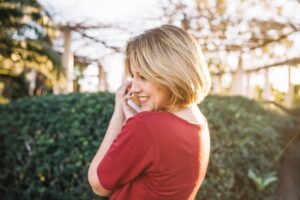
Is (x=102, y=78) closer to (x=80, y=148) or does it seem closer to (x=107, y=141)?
(x=80, y=148)

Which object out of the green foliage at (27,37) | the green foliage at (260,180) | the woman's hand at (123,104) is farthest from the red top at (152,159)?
A: the green foliage at (27,37)

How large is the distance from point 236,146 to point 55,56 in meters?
7.17

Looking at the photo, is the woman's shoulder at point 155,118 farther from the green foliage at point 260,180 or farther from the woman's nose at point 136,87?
the green foliage at point 260,180

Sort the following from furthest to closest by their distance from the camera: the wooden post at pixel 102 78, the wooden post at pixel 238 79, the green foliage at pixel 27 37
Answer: the wooden post at pixel 102 78
the wooden post at pixel 238 79
the green foliage at pixel 27 37

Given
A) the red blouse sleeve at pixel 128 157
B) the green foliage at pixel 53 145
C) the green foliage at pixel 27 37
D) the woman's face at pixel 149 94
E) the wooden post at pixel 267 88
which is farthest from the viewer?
the wooden post at pixel 267 88

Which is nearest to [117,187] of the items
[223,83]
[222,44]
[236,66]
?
[222,44]

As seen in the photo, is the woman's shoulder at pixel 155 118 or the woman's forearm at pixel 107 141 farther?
the woman's forearm at pixel 107 141

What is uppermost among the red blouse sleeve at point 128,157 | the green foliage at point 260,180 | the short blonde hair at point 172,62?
the short blonde hair at point 172,62

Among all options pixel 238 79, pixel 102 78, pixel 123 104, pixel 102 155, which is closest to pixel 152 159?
pixel 102 155

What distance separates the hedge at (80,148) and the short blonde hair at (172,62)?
286 centimetres

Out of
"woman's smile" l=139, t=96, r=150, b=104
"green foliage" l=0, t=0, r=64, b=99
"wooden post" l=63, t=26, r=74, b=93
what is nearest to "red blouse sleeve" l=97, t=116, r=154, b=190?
"woman's smile" l=139, t=96, r=150, b=104

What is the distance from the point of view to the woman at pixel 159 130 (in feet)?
5.10

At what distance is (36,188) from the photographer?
4645 mm

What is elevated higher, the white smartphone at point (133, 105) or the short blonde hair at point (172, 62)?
the short blonde hair at point (172, 62)
